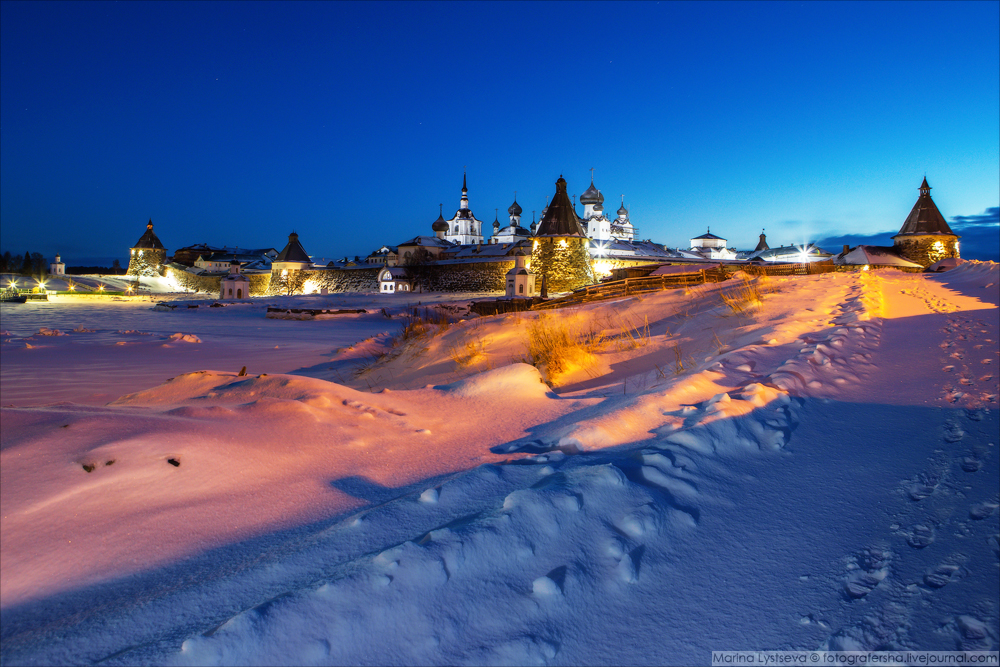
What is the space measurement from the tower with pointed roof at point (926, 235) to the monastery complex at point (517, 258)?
0.21 feet

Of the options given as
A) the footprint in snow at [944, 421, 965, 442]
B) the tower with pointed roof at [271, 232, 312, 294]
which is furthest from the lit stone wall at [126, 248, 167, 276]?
the footprint in snow at [944, 421, 965, 442]

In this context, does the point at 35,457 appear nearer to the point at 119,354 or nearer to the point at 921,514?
the point at 921,514

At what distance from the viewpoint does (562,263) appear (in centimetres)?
3131

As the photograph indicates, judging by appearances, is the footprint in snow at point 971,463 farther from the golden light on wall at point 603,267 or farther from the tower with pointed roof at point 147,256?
the tower with pointed roof at point 147,256

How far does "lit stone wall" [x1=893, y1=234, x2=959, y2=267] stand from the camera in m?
35.5

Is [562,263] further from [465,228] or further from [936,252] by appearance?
[465,228]

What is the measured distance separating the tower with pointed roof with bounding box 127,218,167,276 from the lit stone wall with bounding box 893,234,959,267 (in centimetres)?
7026

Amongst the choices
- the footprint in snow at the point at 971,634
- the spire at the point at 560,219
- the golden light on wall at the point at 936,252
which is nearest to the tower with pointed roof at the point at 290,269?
the spire at the point at 560,219

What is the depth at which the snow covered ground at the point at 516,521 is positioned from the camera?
4.29ft

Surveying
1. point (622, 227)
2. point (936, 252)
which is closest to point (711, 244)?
point (622, 227)

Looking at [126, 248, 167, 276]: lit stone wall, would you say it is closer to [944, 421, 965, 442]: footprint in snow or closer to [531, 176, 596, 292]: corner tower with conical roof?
[531, 176, 596, 292]: corner tower with conical roof

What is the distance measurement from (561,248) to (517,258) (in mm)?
2975

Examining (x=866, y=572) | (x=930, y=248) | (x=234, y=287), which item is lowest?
(x=866, y=572)

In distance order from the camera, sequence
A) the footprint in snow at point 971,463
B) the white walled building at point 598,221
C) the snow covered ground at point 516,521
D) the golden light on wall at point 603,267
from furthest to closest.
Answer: the white walled building at point 598,221, the golden light on wall at point 603,267, the footprint in snow at point 971,463, the snow covered ground at point 516,521
